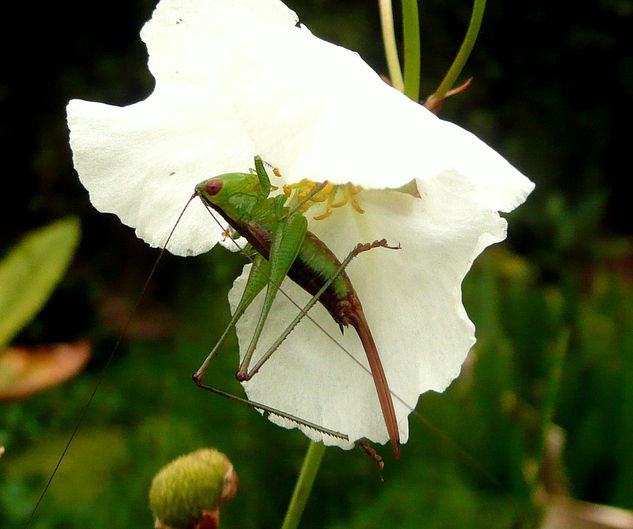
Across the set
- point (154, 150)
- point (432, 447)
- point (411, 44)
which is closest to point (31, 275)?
point (432, 447)

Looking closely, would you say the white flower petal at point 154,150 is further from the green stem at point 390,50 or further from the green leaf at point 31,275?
the green leaf at point 31,275

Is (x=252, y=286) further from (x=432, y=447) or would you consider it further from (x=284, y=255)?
(x=432, y=447)

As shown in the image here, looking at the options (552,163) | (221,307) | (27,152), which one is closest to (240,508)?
(221,307)

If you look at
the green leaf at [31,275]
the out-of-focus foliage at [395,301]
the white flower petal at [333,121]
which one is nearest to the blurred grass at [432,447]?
the out-of-focus foliage at [395,301]

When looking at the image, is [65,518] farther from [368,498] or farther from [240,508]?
[368,498]

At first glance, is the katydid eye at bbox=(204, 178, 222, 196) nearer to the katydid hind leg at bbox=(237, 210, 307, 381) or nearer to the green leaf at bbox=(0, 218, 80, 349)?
the katydid hind leg at bbox=(237, 210, 307, 381)

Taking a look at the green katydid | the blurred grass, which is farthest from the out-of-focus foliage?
the green katydid

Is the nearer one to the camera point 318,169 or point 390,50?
point 318,169
